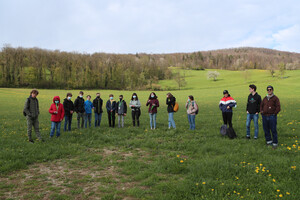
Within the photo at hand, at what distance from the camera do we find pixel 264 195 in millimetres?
4477

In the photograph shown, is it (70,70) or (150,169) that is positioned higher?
(70,70)

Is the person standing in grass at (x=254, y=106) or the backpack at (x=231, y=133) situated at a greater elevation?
the person standing in grass at (x=254, y=106)

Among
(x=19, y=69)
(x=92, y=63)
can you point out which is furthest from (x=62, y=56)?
(x=19, y=69)

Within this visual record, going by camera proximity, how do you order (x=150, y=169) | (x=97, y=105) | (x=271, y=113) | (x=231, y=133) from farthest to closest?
(x=97, y=105) < (x=231, y=133) < (x=271, y=113) < (x=150, y=169)

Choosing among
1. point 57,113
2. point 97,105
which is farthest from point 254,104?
point 57,113

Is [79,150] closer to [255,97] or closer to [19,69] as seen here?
[255,97]

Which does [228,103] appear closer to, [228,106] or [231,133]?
[228,106]

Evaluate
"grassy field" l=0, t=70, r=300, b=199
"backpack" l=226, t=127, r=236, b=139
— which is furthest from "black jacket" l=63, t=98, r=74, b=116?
"backpack" l=226, t=127, r=236, b=139

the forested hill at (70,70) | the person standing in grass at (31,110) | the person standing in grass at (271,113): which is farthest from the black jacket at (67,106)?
the forested hill at (70,70)

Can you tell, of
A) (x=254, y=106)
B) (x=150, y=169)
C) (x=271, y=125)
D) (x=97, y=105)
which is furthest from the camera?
(x=97, y=105)

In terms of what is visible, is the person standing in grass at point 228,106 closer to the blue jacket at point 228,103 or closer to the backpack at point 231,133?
the blue jacket at point 228,103

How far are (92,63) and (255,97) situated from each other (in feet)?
316

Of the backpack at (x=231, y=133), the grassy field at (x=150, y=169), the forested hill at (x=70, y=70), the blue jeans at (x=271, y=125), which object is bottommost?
the grassy field at (x=150, y=169)

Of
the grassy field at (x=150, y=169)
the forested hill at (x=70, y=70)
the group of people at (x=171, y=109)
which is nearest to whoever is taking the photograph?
the grassy field at (x=150, y=169)
